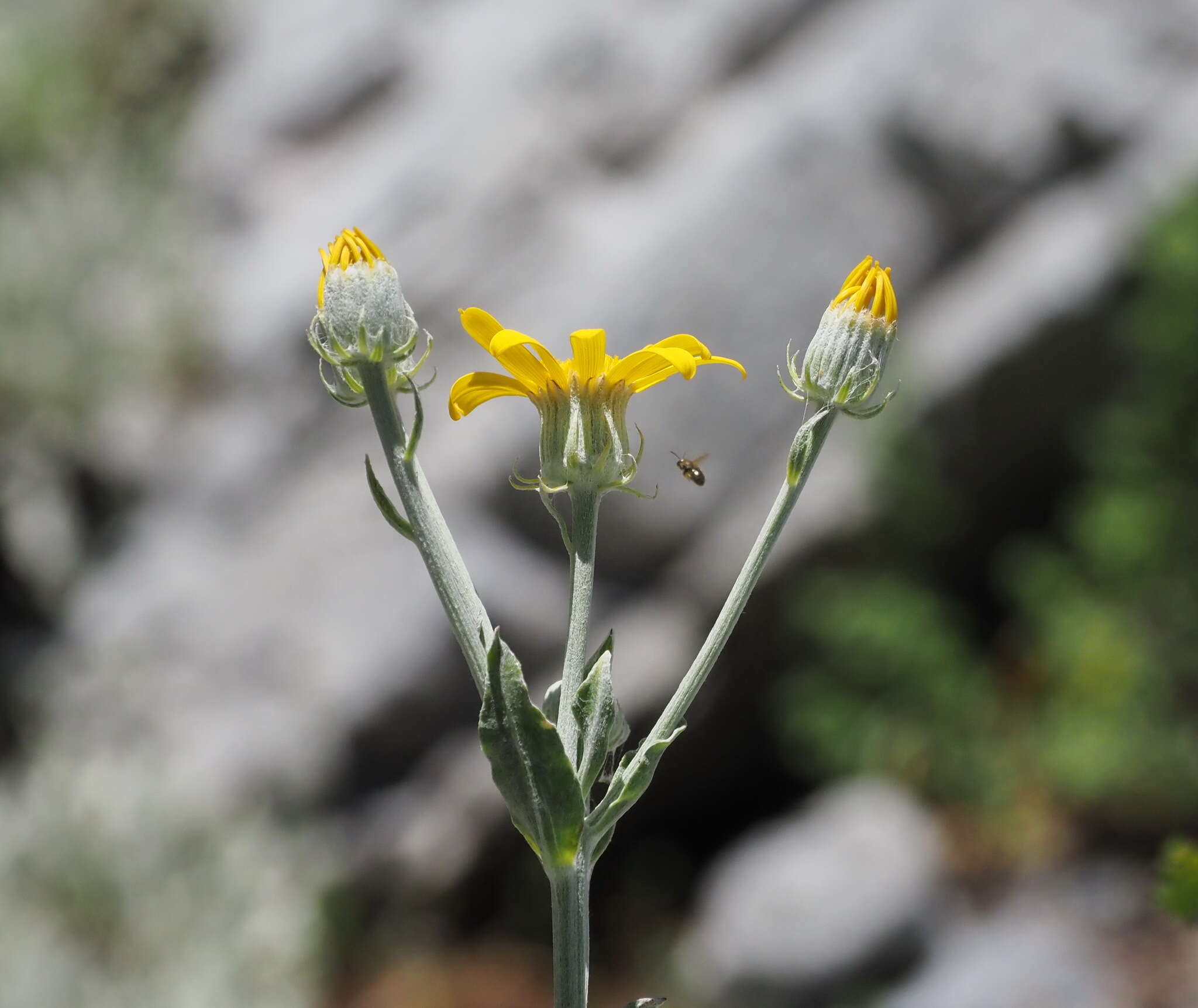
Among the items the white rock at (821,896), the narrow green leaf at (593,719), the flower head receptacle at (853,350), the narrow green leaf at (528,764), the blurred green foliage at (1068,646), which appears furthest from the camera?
the blurred green foliage at (1068,646)

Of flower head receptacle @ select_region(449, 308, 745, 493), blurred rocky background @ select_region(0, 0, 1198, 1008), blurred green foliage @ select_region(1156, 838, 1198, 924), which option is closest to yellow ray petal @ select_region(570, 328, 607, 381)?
flower head receptacle @ select_region(449, 308, 745, 493)

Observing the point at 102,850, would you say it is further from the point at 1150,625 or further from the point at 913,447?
the point at 1150,625

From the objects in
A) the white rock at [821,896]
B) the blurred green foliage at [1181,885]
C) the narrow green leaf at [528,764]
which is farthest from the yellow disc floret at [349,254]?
the white rock at [821,896]

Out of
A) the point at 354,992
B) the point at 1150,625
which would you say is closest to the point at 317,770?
the point at 354,992

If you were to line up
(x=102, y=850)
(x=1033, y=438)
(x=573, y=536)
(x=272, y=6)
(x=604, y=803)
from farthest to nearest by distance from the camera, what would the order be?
(x=272, y=6), (x=1033, y=438), (x=102, y=850), (x=573, y=536), (x=604, y=803)

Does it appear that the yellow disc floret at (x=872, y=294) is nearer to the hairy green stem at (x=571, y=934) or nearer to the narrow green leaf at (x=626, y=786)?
the narrow green leaf at (x=626, y=786)

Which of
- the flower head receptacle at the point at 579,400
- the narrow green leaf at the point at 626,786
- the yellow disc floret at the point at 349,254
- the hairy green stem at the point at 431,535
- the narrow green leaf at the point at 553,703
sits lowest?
the narrow green leaf at the point at 626,786

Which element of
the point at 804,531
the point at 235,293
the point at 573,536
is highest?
the point at 235,293
